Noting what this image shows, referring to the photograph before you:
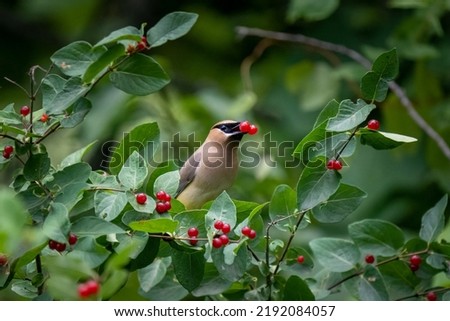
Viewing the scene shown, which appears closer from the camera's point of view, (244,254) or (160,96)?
(244,254)

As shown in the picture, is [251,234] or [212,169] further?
[212,169]

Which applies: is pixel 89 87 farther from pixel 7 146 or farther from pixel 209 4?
pixel 209 4

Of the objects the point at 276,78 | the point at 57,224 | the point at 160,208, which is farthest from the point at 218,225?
the point at 276,78

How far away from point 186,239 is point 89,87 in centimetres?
64

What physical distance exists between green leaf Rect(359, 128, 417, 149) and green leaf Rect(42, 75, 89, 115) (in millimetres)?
959

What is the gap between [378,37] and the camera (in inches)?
258

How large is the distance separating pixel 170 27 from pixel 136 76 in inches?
8.5

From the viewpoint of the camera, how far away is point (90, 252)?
2473 millimetres

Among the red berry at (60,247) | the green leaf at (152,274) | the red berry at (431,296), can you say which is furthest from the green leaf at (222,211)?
the red berry at (431,296)

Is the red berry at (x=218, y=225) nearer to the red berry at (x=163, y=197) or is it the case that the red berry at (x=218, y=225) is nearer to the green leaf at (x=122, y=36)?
the red berry at (x=163, y=197)

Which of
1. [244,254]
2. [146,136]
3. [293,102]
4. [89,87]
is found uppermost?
[89,87]

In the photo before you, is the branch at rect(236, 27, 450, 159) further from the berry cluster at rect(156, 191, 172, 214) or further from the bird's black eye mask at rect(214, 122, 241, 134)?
the berry cluster at rect(156, 191, 172, 214)

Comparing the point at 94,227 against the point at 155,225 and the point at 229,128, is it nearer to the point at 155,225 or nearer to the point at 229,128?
the point at 155,225

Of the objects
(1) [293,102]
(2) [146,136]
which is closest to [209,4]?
(1) [293,102]
